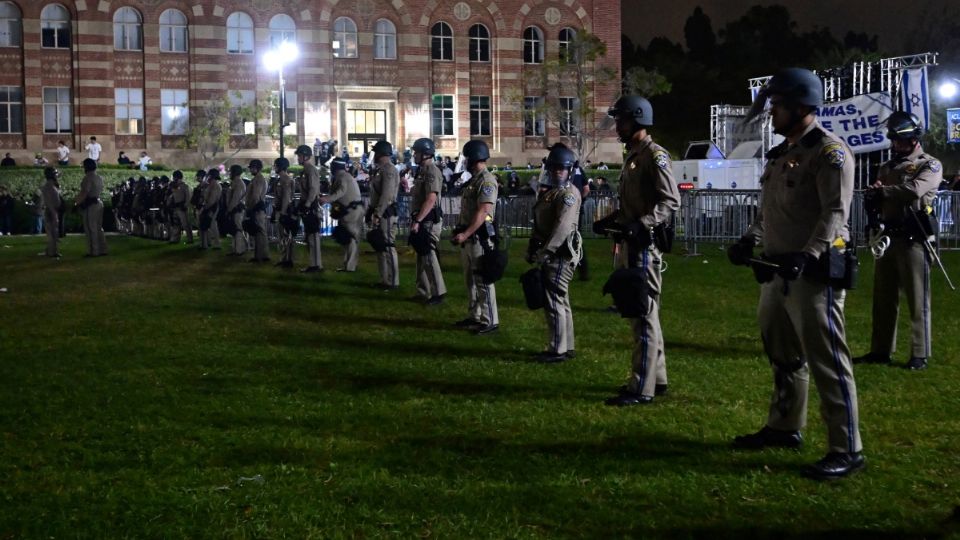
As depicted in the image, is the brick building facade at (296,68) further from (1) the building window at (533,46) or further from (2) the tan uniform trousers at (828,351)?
(2) the tan uniform trousers at (828,351)

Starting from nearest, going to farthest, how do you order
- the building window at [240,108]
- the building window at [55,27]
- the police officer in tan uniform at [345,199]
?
the police officer in tan uniform at [345,199] < the building window at [240,108] < the building window at [55,27]

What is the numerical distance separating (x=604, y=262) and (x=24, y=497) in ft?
52.8

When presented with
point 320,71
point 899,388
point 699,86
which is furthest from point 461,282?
point 699,86

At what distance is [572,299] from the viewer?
14.9m

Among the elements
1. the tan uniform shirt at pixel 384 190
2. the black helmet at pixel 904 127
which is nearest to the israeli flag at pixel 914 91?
the tan uniform shirt at pixel 384 190

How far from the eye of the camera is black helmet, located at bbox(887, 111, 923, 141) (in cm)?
909

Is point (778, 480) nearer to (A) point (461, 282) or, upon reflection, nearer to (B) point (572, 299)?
(B) point (572, 299)

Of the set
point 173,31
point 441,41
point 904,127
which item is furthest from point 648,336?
point 441,41

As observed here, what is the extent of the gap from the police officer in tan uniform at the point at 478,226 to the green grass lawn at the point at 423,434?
1.18 ft

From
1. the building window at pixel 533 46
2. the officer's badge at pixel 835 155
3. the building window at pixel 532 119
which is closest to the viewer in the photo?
the officer's badge at pixel 835 155

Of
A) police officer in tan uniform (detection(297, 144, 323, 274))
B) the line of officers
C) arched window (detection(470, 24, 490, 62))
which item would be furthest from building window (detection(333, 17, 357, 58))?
the line of officers

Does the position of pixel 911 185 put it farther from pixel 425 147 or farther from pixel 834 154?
pixel 425 147

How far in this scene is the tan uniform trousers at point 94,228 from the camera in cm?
2302

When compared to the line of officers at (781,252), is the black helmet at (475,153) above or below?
above
